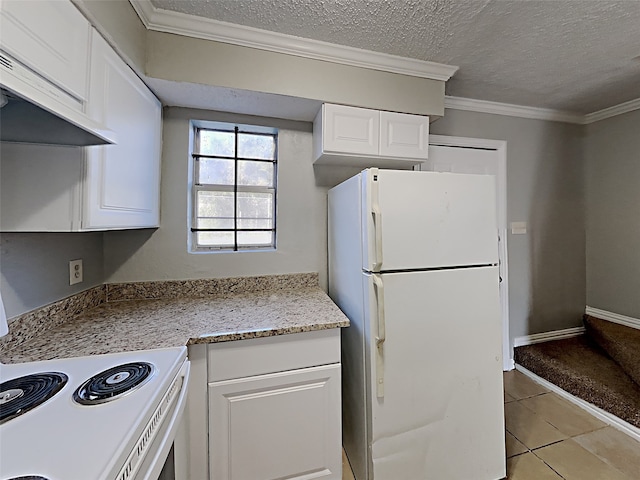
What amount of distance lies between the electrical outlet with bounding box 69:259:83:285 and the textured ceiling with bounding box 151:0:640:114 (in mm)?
1326

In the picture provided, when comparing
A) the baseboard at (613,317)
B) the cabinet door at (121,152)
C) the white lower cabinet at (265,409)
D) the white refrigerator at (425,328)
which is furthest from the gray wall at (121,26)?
the baseboard at (613,317)

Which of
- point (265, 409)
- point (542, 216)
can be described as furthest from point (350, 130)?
point (542, 216)

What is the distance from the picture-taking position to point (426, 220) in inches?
51.3

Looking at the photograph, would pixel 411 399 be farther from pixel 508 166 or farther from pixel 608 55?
pixel 608 55

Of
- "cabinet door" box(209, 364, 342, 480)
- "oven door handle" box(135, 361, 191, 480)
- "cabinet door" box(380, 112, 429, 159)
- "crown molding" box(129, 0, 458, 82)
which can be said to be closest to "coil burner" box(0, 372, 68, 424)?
"oven door handle" box(135, 361, 191, 480)

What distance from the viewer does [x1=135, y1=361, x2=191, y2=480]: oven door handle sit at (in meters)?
0.67

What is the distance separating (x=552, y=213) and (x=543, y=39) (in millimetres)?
1714

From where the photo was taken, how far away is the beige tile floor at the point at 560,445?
1477 millimetres

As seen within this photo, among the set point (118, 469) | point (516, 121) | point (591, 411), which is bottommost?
point (591, 411)

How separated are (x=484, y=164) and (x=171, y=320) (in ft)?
8.82

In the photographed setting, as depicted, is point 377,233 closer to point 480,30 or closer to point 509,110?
point 480,30

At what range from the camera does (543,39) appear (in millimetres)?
1604

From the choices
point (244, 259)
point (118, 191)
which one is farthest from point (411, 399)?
point (118, 191)

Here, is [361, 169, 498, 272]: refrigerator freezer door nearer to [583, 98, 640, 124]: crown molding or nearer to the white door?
the white door
